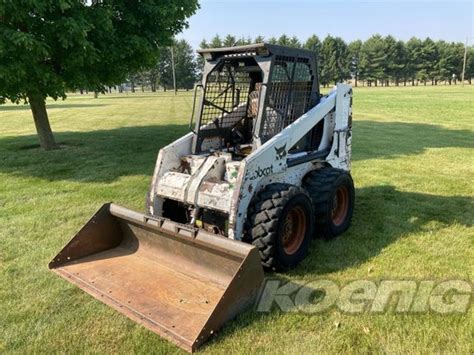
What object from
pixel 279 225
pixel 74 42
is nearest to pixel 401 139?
pixel 74 42

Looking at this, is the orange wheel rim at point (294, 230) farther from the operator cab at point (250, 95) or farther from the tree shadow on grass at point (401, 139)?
the tree shadow on grass at point (401, 139)

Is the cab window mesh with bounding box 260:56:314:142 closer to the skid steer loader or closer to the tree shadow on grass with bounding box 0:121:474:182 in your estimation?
the skid steer loader

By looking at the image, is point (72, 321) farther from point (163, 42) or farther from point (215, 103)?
point (163, 42)

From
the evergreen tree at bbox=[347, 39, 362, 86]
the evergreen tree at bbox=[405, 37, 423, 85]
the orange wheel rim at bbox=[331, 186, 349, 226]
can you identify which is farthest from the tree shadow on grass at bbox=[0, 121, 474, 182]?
the evergreen tree at bbox=[405, 37, 423, 85]

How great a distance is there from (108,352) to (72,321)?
58cm

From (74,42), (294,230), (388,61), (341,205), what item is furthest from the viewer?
(388,61)

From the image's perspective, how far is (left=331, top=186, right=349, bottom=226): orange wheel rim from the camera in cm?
548

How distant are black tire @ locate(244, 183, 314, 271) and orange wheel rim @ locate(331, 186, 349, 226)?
1.05 meters

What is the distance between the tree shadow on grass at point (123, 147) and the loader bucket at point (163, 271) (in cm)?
397

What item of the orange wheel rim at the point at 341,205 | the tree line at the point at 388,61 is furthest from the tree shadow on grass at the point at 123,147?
the tree line at the point at 388,61

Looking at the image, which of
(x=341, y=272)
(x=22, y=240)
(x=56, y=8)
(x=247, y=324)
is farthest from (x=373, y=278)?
(x=56, y=8)

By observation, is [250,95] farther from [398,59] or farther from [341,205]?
[398,59]

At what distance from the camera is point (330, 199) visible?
199 inches

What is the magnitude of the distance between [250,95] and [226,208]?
2.12m
